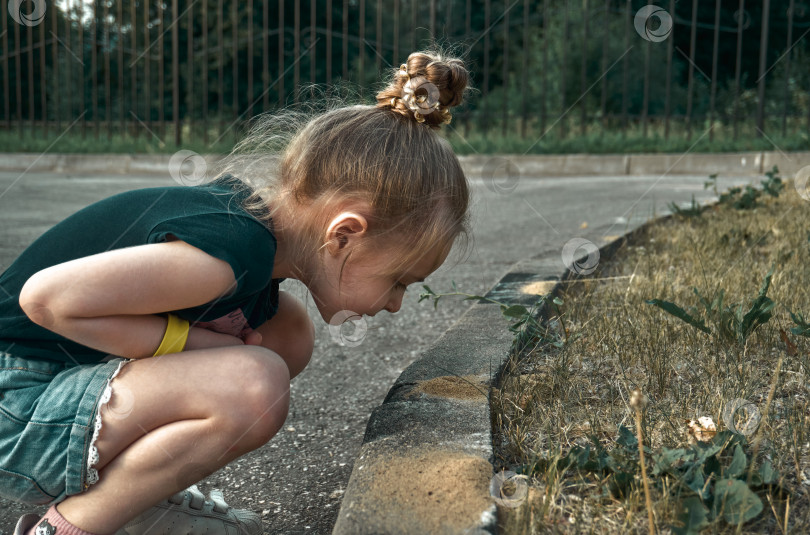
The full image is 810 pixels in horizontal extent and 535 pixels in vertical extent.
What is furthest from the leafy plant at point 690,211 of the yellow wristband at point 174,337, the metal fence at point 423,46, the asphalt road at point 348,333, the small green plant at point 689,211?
the metal fence at point 423,46

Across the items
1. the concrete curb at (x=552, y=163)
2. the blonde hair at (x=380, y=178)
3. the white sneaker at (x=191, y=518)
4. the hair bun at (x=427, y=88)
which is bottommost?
the white sneaker at (x=191, y=518)

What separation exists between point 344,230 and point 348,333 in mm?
1098

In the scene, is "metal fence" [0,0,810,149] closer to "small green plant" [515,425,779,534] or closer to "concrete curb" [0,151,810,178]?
"concrete curb" [0,151,810,178]

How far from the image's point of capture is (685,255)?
2920mm

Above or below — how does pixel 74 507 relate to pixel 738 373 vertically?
below

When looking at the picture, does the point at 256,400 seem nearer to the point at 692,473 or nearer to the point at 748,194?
the point at 692,473

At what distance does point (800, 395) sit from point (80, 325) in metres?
1.32

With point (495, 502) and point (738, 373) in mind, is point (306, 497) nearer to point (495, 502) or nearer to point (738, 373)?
point (495, 502)

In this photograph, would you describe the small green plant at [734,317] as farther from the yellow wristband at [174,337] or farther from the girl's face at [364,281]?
the yellow wristband at [174,337]

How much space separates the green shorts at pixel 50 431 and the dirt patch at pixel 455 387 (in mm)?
581

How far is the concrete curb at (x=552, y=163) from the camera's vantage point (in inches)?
276

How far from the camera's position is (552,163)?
7605mm

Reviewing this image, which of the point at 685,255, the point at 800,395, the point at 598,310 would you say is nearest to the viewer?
the point at 800,395

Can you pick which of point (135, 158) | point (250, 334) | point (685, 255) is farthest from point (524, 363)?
point (135, 158)
